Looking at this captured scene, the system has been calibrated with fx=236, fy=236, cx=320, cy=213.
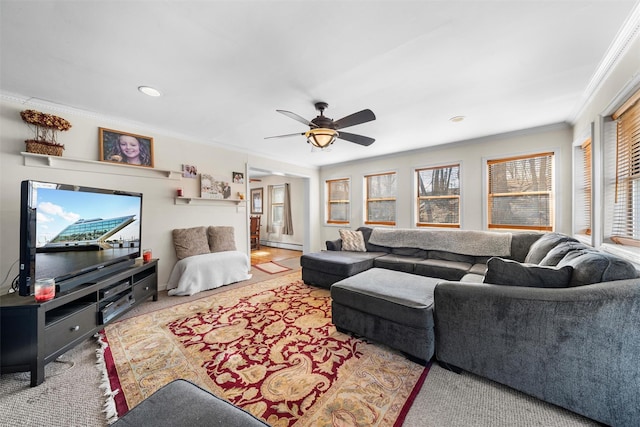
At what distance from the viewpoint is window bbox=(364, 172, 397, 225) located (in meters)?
5.22

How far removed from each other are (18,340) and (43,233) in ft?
2.48

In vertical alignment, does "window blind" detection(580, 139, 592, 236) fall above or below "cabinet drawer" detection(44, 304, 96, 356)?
above

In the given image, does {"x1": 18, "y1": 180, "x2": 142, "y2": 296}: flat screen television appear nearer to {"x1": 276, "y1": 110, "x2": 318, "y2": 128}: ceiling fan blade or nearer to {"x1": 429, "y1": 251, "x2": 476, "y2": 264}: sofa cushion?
{"x1": 276, "y1": 110, "x2": 318, "y2": 128}: ceiling fan blade

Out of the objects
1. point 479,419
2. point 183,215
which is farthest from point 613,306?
point 183,215

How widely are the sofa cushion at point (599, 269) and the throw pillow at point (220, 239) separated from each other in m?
4.10

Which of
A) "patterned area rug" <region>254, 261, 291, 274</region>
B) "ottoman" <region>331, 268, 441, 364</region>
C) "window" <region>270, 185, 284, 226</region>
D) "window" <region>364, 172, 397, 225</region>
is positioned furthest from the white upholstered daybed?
"window" <region>270, 185, 284, 226</region>

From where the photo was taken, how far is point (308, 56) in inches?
73.0

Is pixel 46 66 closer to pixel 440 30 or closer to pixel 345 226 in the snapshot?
pixel 440 30

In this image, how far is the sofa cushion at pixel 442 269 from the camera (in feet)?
10.2

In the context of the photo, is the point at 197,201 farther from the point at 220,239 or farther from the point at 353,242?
the point at 353,242

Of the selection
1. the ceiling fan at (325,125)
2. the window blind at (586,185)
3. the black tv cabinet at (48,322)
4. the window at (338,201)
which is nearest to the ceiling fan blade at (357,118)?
the ceiling fan at (325,125)

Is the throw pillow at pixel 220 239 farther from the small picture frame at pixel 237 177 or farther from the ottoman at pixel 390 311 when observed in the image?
the ottoman at pixel 390 311

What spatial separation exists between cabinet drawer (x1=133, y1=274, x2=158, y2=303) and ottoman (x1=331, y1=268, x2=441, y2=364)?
90.1 inches

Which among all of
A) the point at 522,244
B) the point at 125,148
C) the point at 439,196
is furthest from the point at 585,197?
the point at 125,148
